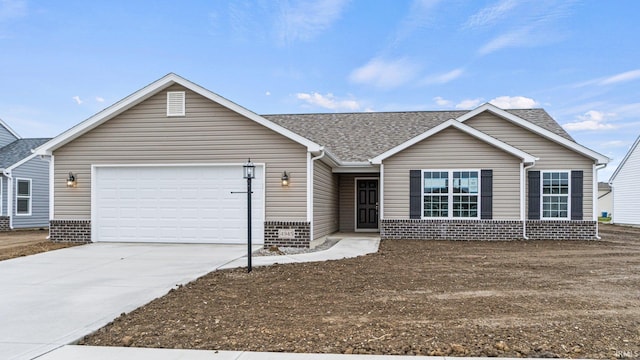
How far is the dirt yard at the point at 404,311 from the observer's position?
4312 mm

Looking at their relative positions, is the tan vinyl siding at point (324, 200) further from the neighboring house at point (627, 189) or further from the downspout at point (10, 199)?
the neighboring house at point (627, 189)

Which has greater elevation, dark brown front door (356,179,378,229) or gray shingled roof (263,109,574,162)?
gray shingled roof (263,109,574,162)

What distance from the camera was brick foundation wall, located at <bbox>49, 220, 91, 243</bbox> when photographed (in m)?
12.4

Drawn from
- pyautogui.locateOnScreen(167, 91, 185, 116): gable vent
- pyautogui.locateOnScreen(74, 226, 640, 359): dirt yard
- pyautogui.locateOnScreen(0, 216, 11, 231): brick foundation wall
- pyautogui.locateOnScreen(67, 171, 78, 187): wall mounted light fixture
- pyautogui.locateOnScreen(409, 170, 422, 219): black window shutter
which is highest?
pyautogui.locateOnScreen(167, 91, 185, 116): gable vent

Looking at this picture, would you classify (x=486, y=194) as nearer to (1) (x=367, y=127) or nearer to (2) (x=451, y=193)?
(2) (x=451, y=193)

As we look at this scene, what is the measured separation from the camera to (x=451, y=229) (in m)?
14.0

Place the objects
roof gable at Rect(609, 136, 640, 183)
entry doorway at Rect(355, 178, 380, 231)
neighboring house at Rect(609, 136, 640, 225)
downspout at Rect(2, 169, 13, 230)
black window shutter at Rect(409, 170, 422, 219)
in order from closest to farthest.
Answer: black window shutter at Rect(409, 170, 422, 219) → entry doorway at Rect(355, 178, 380, 231) → downspout at Rect(2, 169, 13, 230) → neighboring house at Rect(609, 136, 640, 225) → roof gable at Rect(609, 136, 640, 183)

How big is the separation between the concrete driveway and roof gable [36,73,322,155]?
298cm

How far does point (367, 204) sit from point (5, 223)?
15.0 m

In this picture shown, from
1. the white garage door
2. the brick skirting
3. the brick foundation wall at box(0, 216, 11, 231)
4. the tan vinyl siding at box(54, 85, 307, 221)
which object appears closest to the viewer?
the tan vinyl siding at box(54, 85, 307, 221)

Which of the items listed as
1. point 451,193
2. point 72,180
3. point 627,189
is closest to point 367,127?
point 451,193

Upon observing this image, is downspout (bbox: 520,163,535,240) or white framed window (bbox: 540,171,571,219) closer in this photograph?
downspout (bbox: 520,163,535,240)

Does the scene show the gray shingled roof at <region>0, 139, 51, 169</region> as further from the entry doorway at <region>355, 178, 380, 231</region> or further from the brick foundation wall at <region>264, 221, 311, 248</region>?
the entry doorway at <region>355, 178, 380, 231</region>

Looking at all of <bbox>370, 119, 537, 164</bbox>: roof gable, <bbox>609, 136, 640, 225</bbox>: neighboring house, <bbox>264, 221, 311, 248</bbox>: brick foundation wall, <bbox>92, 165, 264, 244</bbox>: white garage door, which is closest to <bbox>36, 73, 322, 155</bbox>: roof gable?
<bbox>92, 165, 264, 244</bbox>: white garage door
